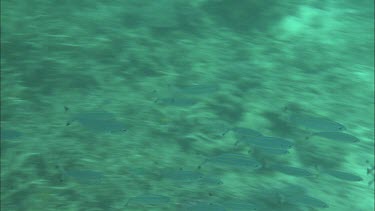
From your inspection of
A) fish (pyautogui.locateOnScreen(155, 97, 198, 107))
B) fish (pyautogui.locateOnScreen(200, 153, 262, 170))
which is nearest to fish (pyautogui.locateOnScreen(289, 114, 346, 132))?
fish (pyautogui.locateOnScreen(200, 153, 262, 170))

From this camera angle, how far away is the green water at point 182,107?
20.7ft

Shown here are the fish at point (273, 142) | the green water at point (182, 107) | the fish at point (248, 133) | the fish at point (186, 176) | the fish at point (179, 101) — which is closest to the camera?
the fish at point (186, 176)

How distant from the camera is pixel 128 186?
6.43 meters

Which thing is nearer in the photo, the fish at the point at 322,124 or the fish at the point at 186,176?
the fish at the point at 186,176

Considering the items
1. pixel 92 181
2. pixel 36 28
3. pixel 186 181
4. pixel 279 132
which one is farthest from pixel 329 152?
pixel 36 28

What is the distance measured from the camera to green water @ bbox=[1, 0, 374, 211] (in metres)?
6.32

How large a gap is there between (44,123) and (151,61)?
257cm

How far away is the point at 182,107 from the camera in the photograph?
25.7ft

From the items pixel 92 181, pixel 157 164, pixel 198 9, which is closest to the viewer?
pixel 92 181

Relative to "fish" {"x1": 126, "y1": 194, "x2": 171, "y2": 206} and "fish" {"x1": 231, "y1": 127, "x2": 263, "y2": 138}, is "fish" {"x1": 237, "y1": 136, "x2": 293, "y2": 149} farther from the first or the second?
"fish" {"x1": 126, "y1": 194, "x2": 171, "y2": 206}

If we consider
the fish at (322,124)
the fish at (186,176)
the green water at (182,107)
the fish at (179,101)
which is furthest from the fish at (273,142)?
the fish at (179,101)

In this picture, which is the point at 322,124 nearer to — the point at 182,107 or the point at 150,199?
the point at 182,107

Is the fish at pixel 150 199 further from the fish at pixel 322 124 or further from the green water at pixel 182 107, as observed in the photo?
the fish at pixel 322 124

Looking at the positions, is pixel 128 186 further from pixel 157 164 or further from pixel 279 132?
pixel 279 132
